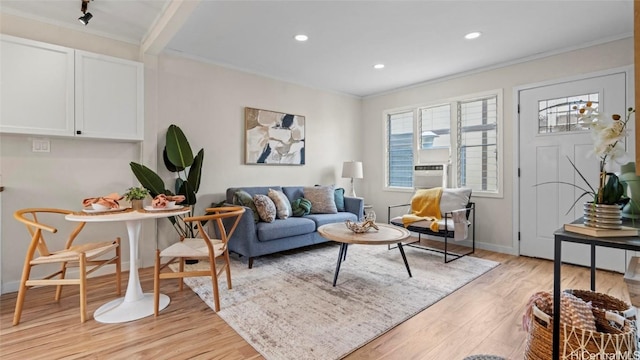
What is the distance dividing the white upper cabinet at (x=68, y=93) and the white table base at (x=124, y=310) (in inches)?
62.1

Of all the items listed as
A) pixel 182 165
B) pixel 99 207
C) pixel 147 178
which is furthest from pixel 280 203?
pixel 99 207

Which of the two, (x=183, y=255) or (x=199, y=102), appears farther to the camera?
(x=199, y=102)

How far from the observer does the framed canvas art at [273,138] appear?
4246mm

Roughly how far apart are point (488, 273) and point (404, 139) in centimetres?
260

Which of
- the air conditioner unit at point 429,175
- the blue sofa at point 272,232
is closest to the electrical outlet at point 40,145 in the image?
the blue sofa at point 272,232

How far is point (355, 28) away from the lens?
301 cm

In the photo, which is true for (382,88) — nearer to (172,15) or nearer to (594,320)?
(172,15)

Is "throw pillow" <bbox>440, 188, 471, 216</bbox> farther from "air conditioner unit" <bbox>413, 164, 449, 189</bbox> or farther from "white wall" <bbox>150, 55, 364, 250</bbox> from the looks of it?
"white wall" <bbox>150, 55, 364, 250</bbox>

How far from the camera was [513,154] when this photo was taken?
3.94m

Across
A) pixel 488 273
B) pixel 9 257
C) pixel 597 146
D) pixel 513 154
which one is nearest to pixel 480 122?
pixel 513 154

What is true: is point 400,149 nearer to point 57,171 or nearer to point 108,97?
point 108,97

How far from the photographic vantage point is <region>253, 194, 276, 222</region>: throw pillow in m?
3.55

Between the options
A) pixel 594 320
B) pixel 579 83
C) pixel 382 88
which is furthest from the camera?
pixel 382 88

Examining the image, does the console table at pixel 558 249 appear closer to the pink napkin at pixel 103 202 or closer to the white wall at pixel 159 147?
the pink napkin at pixel 103 202
